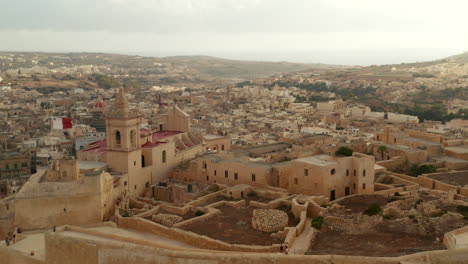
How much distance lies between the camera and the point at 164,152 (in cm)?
2914

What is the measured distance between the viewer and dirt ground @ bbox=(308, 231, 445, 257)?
15.0 m

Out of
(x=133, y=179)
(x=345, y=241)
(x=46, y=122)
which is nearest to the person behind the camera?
(x=345, y=241)

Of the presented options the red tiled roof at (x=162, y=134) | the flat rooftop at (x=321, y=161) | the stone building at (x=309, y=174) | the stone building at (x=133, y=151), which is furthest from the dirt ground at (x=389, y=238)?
the red tiled roof at (x=162, y=134)

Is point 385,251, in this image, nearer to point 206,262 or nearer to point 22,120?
point 206,262

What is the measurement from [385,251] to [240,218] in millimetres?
6740

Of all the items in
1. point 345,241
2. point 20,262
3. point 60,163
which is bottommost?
point 20,262

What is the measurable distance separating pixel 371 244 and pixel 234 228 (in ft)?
17.2

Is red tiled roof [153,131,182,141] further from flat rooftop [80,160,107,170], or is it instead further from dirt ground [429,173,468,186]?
dirt ground [429,173,468,186]

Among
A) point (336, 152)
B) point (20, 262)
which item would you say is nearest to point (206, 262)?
point (20, 262)

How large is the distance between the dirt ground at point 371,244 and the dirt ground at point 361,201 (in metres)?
3.05

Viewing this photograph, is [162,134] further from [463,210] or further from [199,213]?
[463,210]

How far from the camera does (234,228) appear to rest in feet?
62.5

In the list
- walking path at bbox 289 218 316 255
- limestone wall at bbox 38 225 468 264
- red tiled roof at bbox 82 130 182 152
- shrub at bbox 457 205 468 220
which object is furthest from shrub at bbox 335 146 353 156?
limestone wall at bbox 38 225 468 264

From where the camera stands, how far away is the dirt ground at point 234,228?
1762 centimetres
